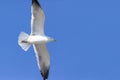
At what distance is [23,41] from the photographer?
1552 cm

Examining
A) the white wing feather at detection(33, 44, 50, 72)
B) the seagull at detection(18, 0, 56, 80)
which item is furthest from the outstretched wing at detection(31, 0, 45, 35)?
the white wing feather at detection(33, 44, 50, 72)

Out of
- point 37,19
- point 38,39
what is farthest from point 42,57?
point 37,19

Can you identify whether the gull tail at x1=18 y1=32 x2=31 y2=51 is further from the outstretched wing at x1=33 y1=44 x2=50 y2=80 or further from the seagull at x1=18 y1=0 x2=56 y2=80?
the outstretched wing at x1=33 y1=44 x2=50 y2=80

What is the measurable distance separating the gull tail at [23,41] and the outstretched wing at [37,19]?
0.55 meters

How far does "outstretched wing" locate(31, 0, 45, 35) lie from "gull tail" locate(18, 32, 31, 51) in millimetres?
551

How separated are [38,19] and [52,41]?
2.92 ft

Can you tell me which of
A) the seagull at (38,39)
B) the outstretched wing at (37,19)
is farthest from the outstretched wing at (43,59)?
the outstretched wing at (37,19)

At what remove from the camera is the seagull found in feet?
50.6

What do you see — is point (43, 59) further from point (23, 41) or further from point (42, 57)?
point (23, 41)

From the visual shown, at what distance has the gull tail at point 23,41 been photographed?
1529 centimetres

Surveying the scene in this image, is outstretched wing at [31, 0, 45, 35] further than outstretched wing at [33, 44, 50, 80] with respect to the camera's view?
No

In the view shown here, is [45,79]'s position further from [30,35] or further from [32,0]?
[32,0]

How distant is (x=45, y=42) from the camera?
51.7 ft

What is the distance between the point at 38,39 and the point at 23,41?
499 millimetres
